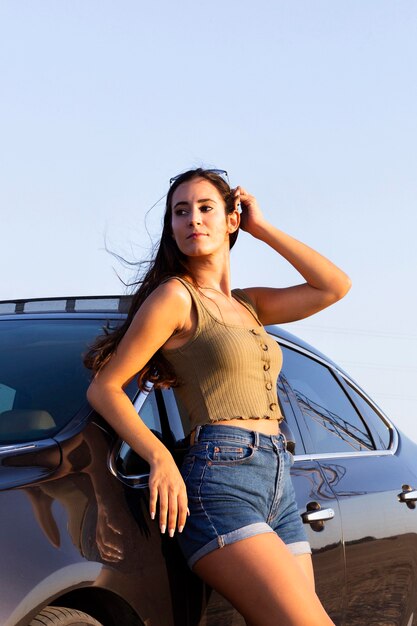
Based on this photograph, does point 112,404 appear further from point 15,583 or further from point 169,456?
point 15,583

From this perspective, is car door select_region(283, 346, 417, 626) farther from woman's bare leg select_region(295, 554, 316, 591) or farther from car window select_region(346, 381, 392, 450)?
woman's bare leg select_region(295, 554, 316, 591)

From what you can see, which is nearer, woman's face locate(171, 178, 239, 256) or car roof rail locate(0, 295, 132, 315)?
woman's face locate(171, 178, 239, 256)

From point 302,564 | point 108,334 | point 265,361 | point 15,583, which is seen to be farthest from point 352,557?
point 15,583

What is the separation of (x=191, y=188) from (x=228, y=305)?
1.49 feet

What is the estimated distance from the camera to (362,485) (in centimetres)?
536

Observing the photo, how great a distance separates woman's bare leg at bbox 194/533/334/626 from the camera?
3.84m

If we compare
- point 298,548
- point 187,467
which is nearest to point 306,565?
point 298,548

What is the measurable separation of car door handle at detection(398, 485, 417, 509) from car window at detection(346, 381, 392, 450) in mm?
237

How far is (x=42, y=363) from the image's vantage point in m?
4.39

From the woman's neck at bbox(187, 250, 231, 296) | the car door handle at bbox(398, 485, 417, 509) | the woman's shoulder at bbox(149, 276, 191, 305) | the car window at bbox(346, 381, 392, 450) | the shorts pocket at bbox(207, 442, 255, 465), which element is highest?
the woman's neck at bbox(187, 250, 231, 296)

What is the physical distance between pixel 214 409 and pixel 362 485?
149 centimetres

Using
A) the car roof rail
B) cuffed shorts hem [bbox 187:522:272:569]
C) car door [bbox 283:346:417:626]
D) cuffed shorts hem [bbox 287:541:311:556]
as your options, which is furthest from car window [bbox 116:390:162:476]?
car door [bbox 283:346:417:626]

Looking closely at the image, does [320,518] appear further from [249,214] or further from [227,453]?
[249,214]

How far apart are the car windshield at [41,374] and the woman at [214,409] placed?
150 mm
